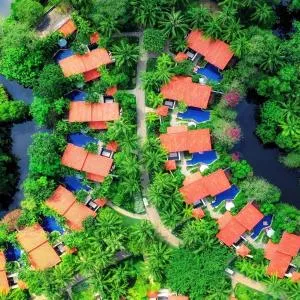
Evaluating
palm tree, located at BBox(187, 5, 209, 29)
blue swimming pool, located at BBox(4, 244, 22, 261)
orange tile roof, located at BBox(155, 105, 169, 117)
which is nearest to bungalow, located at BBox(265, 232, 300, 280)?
orange tile roof, located at BBox(155, 105, 169, 117)

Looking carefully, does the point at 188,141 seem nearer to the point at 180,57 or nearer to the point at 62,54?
the point at 180,57

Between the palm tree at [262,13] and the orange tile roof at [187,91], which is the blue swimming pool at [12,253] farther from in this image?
the palm tree at [262,13]

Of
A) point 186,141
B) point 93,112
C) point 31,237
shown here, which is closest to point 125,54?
point 93,112

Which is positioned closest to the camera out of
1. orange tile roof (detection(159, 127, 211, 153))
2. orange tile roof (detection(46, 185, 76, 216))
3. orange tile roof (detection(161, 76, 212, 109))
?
orange tile roof (detection(159, 127, 211, 153))

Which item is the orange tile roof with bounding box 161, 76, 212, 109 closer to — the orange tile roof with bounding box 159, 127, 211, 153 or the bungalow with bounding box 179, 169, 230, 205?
the orange tile roof with bounding box 159, 127, 211, 153

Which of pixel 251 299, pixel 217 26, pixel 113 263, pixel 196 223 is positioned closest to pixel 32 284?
pixel 113 263

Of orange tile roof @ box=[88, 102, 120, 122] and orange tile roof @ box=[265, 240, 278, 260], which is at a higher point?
orange tile roof @ box=[88, 102, 120, 122]

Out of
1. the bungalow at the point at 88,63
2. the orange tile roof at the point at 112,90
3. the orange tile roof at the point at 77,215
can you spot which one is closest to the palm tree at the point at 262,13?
the bungalow at the point at 88,63

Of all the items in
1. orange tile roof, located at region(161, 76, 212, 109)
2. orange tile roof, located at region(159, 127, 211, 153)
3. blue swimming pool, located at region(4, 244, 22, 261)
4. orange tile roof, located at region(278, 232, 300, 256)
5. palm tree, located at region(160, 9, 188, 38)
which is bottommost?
blue swimming pool, located at region(4, 244, 22, 261)
